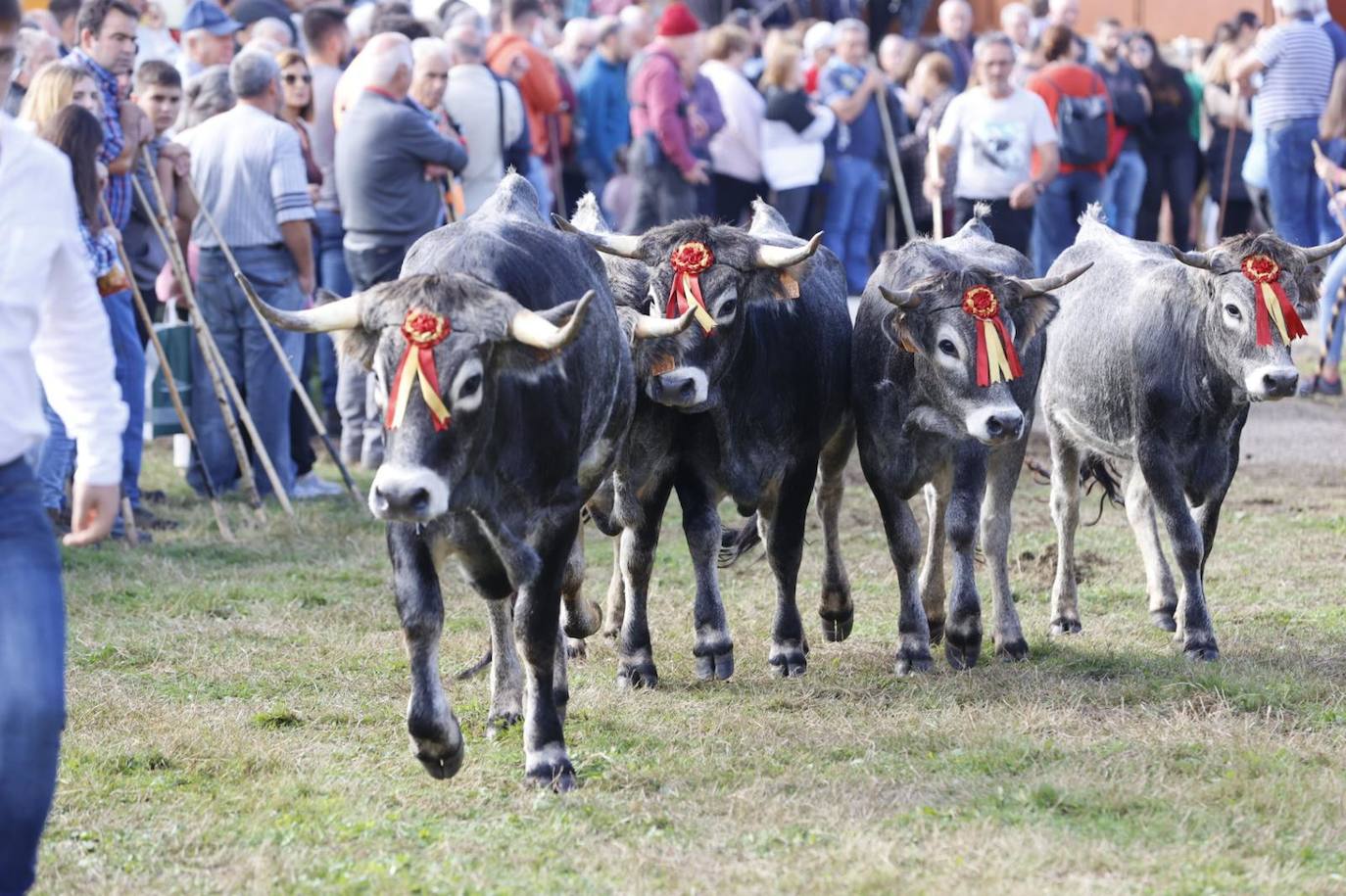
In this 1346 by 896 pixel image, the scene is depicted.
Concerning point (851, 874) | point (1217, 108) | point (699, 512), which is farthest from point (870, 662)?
point (1217, 108)

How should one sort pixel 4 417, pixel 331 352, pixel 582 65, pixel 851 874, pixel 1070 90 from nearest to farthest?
pixel 4 417, pixel 851 874, pixel 331 352, pixel 1070 90, pixel 582 65

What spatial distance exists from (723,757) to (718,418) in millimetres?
1549

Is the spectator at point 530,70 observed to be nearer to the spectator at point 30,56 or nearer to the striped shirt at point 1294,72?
the spectator at point 30,56

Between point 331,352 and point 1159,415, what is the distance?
6251mm

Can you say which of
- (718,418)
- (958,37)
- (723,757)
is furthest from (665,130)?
(723,757)

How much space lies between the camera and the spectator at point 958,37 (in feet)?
57.0

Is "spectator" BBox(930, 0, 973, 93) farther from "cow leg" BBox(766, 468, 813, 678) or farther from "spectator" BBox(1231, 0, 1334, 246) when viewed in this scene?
"cow leg" BBox(766, 468, 813, 678)

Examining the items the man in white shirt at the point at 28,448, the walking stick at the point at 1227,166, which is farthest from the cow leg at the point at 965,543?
the walking stick at the point at 1227,166

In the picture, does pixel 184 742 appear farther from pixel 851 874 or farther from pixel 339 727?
pixel 851 874

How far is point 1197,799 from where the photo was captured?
17.4ft

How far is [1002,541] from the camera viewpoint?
7.66 m

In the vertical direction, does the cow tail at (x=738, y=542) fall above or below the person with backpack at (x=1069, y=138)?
below

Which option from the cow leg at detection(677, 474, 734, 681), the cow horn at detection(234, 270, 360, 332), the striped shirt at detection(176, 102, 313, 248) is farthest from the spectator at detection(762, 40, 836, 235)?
the cow horn at detection(234, 270, 360, 332)

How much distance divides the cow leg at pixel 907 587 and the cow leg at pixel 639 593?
890 mm
